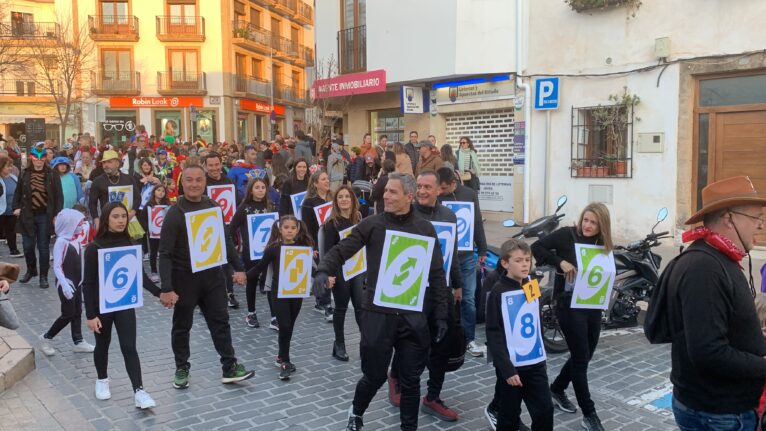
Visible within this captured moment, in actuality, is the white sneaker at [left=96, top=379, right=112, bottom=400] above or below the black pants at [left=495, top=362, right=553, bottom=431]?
below

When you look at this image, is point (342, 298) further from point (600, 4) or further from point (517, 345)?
point (600, 4)

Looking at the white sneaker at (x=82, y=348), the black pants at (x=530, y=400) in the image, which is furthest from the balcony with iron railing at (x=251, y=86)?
the black pants at (x=530, y=400)

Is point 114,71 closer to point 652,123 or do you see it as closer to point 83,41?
point 83,41

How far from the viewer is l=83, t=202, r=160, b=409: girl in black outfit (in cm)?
536

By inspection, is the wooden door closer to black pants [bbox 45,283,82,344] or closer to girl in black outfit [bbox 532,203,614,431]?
girl in black outfit [bbox 532,203,614,431]

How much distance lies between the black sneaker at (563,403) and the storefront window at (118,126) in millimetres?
41170

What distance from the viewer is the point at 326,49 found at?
64.6 feet

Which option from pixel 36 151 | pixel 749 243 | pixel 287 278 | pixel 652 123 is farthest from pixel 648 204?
pixel 36 151

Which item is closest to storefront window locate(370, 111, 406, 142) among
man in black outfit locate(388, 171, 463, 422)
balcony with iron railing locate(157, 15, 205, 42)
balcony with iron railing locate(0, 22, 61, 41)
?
man in black outfit locate(388, 171, 463, 422)

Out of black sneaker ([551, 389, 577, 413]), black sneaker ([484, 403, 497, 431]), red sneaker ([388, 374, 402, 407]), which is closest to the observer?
black sneaker ([484, 403, 497, 431])

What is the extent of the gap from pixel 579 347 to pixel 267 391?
2675 mm

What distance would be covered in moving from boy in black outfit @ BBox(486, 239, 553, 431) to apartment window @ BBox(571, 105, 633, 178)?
9.62m

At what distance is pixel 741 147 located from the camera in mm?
11719

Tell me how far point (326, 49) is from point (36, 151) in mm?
8416
